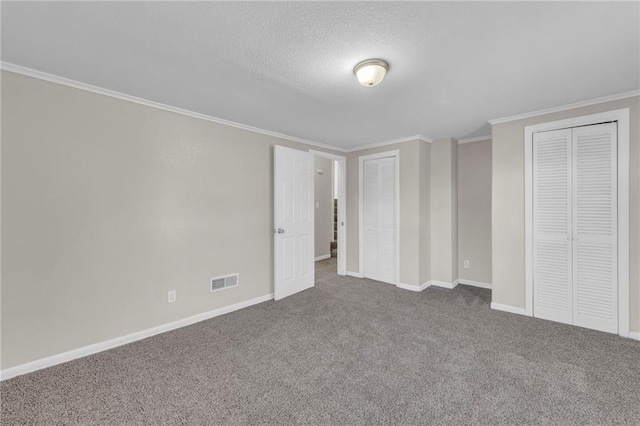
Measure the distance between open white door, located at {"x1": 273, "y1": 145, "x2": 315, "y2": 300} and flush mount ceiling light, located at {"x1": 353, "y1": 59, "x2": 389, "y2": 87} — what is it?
Answer: 77.3 inches

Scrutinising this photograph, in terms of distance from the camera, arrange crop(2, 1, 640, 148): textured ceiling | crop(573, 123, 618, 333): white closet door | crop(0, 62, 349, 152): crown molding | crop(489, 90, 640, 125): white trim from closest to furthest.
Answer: crop(2, 1, 640, 148): textured ceiling
crop(0, 62, 349, 152): crown molding
crop(489, 90, 640, 125): white trim
crop(573, 123, 618, 333): white closet door

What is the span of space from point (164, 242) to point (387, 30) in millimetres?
2758

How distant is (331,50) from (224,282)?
9.07 ft

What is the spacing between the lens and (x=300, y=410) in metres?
1.79

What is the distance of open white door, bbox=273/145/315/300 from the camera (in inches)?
151

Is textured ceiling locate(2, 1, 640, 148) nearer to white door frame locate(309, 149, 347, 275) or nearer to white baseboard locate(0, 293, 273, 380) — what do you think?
white door frame locate(309, 149, 347, 275)

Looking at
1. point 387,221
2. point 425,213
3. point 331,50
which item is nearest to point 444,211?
point 425,213

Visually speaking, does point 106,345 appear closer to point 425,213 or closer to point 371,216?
point 371,216

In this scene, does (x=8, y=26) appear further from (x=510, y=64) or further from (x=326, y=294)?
(x=326, y=294)

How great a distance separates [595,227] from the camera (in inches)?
112

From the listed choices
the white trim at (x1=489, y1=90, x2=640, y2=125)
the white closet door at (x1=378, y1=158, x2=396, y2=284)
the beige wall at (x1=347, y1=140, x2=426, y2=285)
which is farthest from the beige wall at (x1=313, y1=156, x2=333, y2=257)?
the white trim at (x1=489, y1=90, x2=640, y2=125)

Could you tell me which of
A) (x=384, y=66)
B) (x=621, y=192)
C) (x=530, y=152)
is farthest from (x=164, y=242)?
(x=621, y=192)

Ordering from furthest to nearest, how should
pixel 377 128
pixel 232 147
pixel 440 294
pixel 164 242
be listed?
1. pixel 440 294
2. pixel 377 128
3. pixel 232 147
4. pixel 164 242

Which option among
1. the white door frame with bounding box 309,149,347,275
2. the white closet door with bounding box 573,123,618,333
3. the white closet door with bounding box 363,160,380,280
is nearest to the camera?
the white closet door with bounding box 573,123,618,333
